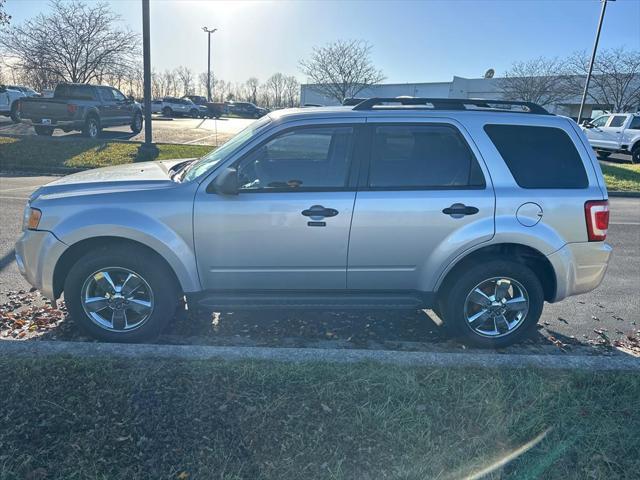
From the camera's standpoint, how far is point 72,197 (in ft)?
11.2

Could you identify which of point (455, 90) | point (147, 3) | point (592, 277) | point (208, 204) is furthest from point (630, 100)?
point (208, 204)

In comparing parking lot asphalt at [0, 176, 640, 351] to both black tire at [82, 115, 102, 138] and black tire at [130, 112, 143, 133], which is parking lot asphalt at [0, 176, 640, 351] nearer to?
black tire at [82, 115, 102, 138]

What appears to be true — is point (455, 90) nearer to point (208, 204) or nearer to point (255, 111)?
point (255, 111)

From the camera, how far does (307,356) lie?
3.20 m

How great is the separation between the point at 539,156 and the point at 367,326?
2.08 m

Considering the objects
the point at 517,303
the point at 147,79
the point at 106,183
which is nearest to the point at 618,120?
the point at 147,79

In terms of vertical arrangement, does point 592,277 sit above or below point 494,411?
above

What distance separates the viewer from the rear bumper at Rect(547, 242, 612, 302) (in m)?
3.59

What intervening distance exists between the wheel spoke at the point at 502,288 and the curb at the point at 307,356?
574 millimetres

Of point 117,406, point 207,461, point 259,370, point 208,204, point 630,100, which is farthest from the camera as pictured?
point 630,100

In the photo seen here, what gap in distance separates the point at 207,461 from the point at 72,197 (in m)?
2.26

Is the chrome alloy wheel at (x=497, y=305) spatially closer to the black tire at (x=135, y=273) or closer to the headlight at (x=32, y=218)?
the black tire at (x=135, y=273)

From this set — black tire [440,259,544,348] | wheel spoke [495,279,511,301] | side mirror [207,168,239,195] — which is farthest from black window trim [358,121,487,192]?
side mirror [207,168,239,195]

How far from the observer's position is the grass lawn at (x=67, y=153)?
12.3m
